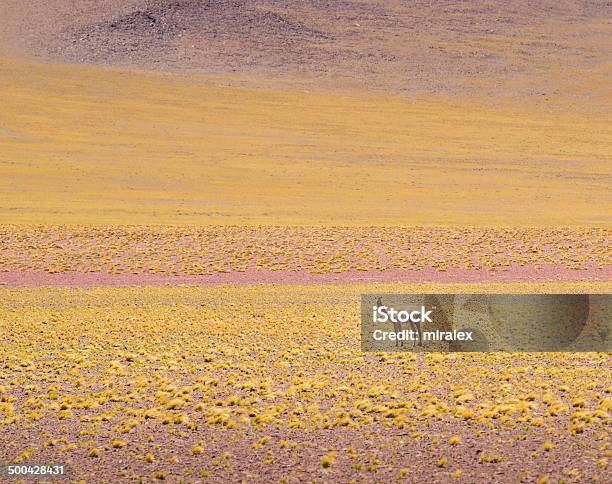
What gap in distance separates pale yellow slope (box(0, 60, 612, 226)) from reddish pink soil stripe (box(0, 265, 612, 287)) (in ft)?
30.9

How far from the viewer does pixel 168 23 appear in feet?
259

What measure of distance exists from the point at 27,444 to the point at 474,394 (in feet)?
18.8

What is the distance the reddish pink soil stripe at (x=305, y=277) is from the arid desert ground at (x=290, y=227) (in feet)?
0.47

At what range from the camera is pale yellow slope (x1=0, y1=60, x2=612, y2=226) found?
122ft

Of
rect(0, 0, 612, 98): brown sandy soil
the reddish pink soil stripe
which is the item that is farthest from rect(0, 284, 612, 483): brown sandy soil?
rect(0, 0, 612, 98): brown sandy soil

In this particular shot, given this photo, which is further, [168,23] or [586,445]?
[168,23]

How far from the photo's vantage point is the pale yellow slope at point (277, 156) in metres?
37.1

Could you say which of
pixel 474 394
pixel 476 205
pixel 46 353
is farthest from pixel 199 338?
pixel 476 205

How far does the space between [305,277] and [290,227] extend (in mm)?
8067

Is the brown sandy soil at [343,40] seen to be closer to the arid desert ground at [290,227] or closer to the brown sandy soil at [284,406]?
the arid desert ground at [290,227]

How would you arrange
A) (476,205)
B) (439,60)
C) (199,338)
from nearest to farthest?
(199,338), (476,205), (439,60)

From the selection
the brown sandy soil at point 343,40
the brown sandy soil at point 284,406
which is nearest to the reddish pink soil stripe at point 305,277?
the brown sandy soil at point 284,406

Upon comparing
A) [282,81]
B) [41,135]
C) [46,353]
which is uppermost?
[282,81]

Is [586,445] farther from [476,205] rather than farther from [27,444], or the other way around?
[476,205]
